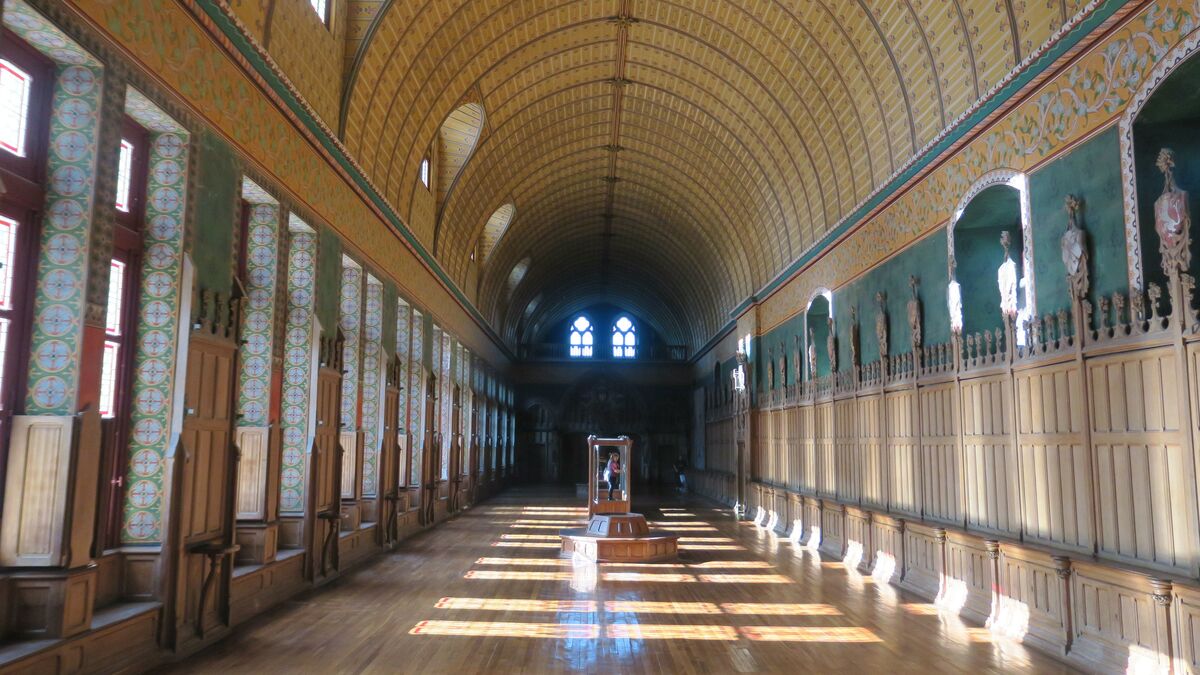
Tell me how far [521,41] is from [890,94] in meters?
8.11

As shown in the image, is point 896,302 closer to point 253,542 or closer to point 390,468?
point 390,468

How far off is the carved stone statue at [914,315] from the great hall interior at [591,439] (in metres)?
0.06

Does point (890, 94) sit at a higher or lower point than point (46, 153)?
higher

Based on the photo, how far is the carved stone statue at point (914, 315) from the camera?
12.6 metres

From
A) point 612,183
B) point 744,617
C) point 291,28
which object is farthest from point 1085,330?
point 612,183

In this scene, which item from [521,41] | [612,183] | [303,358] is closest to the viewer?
[303,358]

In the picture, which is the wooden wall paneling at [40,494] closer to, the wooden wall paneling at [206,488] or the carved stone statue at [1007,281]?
the wooden wall paneling at [206,488]

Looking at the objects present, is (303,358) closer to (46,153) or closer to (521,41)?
(46,153)

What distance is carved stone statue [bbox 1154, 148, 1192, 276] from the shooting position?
22.4ft

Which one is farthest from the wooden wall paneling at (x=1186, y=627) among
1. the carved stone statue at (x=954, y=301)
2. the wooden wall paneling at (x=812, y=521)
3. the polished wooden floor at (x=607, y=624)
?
the wooden wall paneling at (x=812, y=521)

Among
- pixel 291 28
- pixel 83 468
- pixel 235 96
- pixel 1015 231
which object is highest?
pixel 291 28

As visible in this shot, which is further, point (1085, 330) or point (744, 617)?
point (744, 617)

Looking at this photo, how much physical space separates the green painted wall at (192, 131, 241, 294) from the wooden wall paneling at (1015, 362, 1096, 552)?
9200 mm

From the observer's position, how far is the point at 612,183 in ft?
92.1
